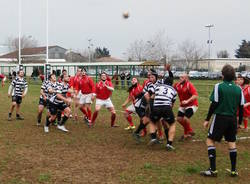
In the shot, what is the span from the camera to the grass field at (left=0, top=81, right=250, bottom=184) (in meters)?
6.72

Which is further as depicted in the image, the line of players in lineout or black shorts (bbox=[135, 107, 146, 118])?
black shorts (bbox=[135, 107, 146, 118])

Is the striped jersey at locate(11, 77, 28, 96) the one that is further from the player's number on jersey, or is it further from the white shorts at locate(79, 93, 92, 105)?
the player's number on jersey

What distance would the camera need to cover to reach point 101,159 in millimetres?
8109

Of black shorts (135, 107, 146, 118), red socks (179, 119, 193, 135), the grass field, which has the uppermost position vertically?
black shorts (135, 107, 146, 118)

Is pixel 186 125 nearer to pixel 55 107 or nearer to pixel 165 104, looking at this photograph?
pixel 165 104

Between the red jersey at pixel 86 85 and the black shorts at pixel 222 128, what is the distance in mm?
7440

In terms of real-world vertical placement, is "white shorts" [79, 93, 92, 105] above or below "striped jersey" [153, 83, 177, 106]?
below

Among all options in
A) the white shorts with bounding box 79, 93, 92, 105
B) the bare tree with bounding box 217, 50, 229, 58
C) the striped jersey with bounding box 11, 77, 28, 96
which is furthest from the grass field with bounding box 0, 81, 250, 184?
the bare tree with bounding box 217, 50, 229, 58

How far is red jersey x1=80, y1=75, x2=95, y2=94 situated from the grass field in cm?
216

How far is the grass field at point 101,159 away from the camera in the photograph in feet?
22.0

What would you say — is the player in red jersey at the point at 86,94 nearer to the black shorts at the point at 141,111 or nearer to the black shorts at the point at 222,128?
the black shorts at the point at 141,111

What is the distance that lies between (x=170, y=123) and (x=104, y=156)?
6.01 ft

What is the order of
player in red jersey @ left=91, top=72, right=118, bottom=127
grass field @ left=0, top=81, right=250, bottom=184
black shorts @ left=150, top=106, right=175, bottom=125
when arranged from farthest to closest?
player in red jersey @ left=91, top=72, right=118, bottom=127
black shorts @ left=150, top=106, right=175, bottom=125
grass field @ left=0, top=81, right=250, bottom=184

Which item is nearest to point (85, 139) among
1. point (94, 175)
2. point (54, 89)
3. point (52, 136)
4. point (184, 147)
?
point (52, 136)
